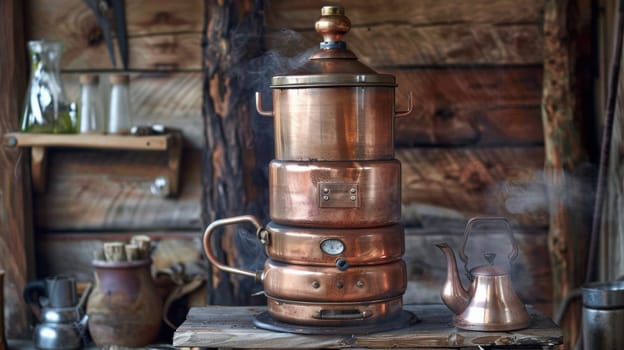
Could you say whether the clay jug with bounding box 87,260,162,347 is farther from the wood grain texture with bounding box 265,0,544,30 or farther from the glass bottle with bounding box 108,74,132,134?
the wood grain texture with bounding box 265,0,544,30

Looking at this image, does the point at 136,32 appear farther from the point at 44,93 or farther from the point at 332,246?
the point at 332,246

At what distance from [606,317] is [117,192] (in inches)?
57.4

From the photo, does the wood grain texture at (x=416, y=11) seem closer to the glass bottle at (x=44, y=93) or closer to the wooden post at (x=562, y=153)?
the wooden post at (x=562, y=153)

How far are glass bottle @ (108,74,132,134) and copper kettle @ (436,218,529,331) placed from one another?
3.46 feet

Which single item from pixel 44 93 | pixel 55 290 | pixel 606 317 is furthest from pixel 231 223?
pixel 606 317

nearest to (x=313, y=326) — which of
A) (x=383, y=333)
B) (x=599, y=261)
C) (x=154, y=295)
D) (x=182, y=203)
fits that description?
(x=383, y=333)

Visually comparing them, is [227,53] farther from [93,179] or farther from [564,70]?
[564,70]

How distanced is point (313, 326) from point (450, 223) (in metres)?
0.85

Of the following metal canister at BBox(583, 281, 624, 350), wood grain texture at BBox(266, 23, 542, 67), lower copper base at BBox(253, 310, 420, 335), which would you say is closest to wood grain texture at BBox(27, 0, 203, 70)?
wood grain texture at BBox(266, 23, 542, 67)

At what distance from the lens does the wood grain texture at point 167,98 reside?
2828 millimetres

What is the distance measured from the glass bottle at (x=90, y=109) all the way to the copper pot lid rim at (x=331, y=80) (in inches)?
32.7

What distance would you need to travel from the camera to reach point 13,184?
2.75 m

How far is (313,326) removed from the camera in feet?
6.95

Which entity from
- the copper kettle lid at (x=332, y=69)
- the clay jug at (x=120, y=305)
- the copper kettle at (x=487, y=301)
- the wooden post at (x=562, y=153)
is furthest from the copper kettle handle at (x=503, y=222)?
A: the clay jug at (x=120, y=305)
